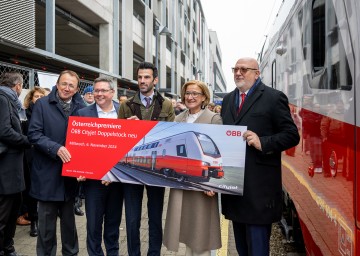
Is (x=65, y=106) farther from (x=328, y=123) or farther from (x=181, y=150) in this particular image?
(x=328, y=123)

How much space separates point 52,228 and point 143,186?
0.96 meters

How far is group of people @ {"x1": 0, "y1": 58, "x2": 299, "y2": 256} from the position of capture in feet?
8.89

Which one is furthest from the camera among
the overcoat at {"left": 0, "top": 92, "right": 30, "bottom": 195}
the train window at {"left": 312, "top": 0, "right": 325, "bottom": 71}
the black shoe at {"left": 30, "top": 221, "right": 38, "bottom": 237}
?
the black shoe at {"left": 30, "top": 221, "right": 38, "bottom": 237}

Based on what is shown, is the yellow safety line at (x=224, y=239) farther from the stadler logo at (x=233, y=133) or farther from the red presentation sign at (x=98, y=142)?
the stadler logo at (x=233, y=133)

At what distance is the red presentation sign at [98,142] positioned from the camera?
3.22m

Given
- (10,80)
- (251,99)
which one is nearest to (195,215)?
(251,99)

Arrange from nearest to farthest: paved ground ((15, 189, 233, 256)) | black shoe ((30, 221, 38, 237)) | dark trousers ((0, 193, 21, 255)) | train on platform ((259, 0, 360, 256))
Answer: train on platform ((259, 0, 360, 256)) < dark trousers ((0, 193, 21, 255)) < paved ground ((15, 189, 233, 256)) < black shoe ((30, 221, 38, 237))

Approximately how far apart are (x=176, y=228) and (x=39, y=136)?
1.51m

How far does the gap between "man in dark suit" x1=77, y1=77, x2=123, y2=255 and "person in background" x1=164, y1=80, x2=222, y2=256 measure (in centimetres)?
78

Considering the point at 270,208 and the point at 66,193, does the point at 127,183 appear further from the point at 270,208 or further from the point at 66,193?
the point at 270,208

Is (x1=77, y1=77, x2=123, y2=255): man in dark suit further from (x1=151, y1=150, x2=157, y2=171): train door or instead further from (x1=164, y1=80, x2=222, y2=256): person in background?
(x1=164, y1=80, x2=222, y2=256): person in background

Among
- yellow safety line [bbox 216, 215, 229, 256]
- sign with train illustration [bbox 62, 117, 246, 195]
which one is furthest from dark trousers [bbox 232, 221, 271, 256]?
yellow safety line [bbox 216, 215, 229, 256]

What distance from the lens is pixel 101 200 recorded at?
357 cm

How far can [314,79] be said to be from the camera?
2.73 meters
